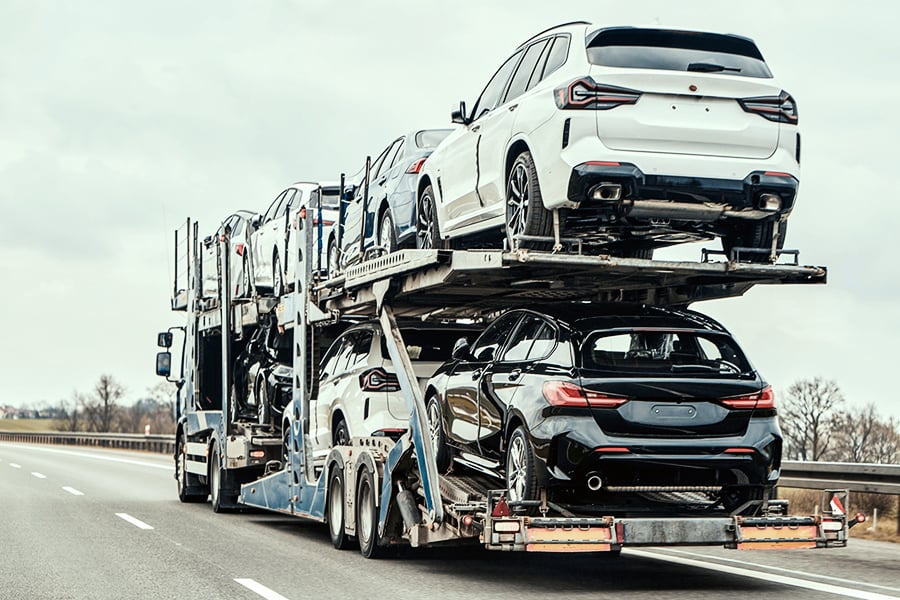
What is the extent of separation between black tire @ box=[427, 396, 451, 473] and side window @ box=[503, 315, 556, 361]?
117 centimetres

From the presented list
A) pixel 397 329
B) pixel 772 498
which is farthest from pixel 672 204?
pixel 397 329

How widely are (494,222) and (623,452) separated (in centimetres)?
Answer: 229

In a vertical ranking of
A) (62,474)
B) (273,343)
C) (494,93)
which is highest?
(494,93)

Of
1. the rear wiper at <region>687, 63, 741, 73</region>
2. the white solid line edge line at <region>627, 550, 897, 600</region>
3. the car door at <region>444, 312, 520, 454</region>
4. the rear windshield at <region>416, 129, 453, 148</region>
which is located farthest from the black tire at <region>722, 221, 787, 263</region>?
the rear windshield at <region>416, 129, 453, 148</region>

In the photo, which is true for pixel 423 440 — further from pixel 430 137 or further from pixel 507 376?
pixel 430 137

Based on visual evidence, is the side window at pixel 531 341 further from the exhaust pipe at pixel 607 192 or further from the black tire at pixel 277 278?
the black tire at pixel 277 278

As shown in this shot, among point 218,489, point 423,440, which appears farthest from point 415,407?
point 218,489

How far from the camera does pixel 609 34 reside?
9484 millimetres

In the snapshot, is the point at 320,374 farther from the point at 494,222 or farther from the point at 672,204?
the point at 672,204

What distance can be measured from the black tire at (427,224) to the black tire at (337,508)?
2250 millimetres

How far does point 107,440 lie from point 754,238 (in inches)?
1857

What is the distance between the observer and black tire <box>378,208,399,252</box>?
1316 cm

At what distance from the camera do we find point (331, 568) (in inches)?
434

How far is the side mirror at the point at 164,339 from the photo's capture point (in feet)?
69.2
